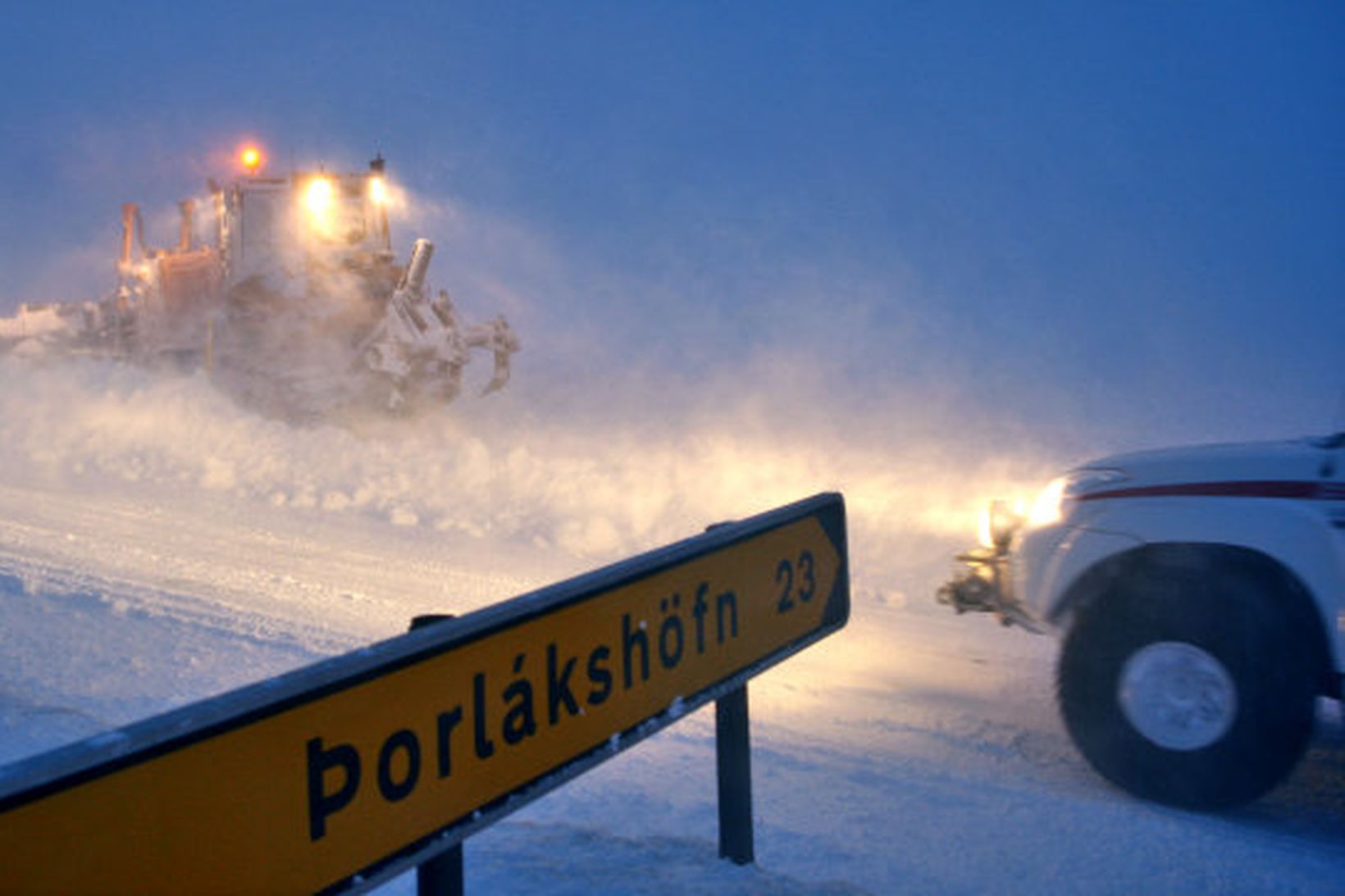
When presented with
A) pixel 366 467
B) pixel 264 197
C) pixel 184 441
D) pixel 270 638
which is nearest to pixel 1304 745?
pixel 270 638

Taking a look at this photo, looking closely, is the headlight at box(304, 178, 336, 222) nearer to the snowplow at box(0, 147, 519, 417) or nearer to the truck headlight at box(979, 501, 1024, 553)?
the snowplow at box(0, 147, 519, 417)

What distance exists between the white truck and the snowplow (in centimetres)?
1327

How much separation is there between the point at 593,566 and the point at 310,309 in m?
9.86

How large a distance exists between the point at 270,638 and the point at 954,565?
Result: 5652 millimetres

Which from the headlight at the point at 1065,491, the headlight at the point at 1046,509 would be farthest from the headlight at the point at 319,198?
the headlight at the point at 1065,491

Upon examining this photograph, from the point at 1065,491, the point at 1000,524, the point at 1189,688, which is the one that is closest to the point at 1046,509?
the point at 1065,491

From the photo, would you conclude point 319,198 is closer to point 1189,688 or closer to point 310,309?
point 310,309

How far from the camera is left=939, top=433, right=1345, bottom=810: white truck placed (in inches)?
167

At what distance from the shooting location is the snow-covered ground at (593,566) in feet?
12.6

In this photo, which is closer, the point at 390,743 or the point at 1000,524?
the point at 390,743

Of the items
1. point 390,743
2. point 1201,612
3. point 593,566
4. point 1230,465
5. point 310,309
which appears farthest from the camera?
point 310,309

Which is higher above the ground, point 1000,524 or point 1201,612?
point 1000,524

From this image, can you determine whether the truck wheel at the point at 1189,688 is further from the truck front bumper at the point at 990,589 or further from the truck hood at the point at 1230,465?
the truck front bumper at the point at 990,589

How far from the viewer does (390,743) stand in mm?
1804
